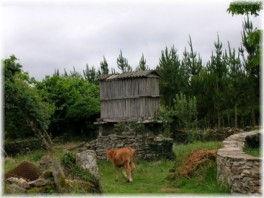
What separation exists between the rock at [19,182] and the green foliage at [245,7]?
714 centimetres

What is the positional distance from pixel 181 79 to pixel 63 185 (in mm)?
31360

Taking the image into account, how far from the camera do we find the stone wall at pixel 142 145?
2494 cm

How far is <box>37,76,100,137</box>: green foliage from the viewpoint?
39.2 meters

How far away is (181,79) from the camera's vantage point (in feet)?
137

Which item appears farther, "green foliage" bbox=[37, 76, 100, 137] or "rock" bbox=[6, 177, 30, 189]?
"green foliage" bbox=[37, 76, 100, 137]

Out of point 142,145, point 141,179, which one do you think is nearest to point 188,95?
point 142,145

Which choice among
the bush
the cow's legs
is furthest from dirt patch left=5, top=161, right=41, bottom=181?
the bush

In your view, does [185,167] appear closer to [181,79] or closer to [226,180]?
[226,180]

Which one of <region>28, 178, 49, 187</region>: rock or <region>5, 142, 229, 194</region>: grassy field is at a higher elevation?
<region>28, 178, 49, 187</region>: rock

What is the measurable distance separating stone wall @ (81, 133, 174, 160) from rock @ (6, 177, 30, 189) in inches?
547

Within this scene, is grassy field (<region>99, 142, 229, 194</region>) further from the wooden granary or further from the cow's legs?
the wooden granary

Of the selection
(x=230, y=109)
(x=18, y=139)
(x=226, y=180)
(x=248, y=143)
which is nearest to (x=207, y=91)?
(x=230, y=109)

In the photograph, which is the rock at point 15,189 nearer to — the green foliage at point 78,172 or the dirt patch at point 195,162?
the green foliage at point 78,172

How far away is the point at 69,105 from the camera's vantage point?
39.6 meters
